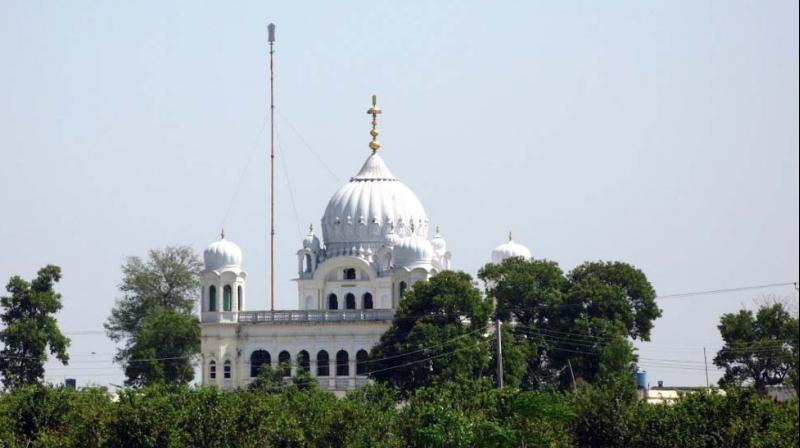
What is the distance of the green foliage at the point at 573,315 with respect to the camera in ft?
384

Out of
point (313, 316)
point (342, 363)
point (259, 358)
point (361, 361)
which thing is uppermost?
point (313, 316)

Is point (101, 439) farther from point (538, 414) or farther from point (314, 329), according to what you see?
point (314, 329)

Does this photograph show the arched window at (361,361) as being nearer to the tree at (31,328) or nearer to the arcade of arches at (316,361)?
the arcade of arches at (316,361)

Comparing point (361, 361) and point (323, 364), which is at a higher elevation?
point (323, 364)

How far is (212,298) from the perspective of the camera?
424 ft

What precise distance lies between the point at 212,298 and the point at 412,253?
1012 centimetres

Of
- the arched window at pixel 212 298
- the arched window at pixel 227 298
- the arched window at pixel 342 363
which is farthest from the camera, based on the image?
the arched window at pixel 227 298

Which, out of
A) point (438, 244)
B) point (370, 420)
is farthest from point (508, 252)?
point (370, 420)

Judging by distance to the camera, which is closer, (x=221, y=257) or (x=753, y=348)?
(x=753, y=348)

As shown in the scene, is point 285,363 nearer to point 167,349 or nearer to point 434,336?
point 167,349

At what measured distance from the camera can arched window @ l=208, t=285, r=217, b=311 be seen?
5074 inches

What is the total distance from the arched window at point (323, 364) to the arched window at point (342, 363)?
0.45 m

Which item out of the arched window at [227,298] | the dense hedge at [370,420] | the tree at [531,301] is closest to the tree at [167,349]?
the arched window at [227,298]

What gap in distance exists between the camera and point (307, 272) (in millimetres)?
133875
